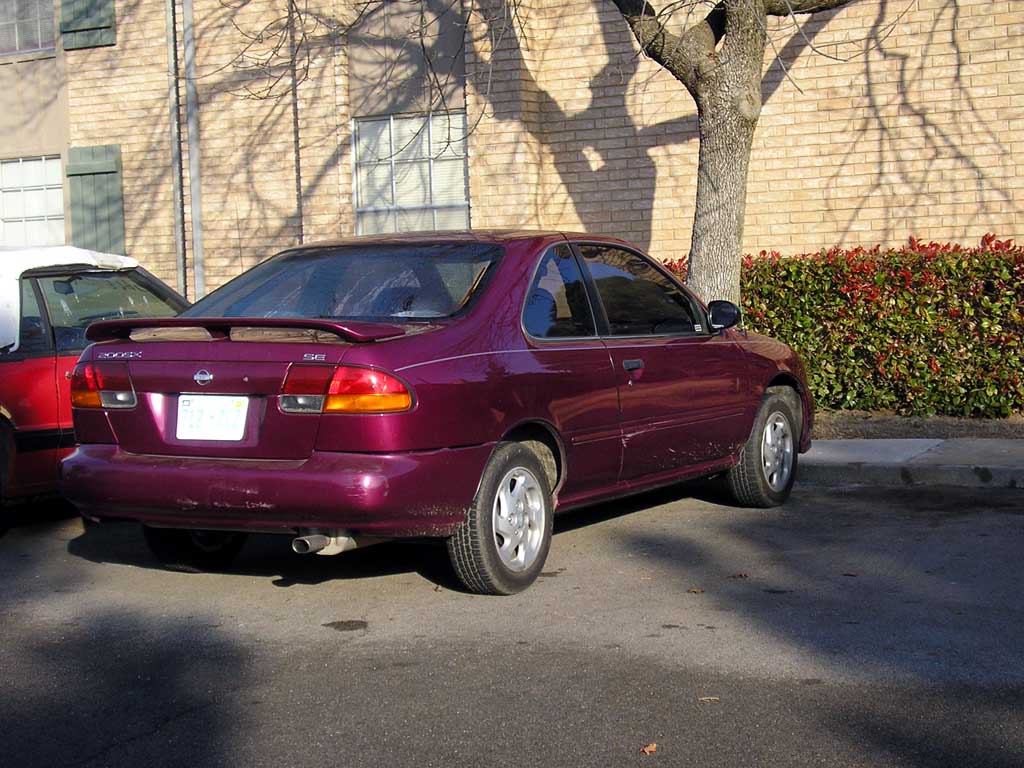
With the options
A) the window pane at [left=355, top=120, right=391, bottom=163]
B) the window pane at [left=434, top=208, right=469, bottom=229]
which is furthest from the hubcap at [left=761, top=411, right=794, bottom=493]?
the window pane at [left=355, top=120, right=391, bottom=163]

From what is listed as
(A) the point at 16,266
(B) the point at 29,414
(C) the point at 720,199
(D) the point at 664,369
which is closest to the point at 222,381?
(B) the point at 29,414

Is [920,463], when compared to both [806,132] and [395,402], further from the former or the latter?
[395,402]

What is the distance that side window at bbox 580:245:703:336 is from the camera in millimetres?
7254

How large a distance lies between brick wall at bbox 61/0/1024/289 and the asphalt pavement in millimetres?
5803

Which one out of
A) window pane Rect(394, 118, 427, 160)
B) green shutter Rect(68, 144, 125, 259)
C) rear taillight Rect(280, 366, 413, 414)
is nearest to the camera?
rear taillight Rect(280, 366, 413, 414)

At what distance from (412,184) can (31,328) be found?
7.90m

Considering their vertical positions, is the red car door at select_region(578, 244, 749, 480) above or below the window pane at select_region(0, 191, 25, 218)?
below

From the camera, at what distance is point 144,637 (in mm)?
5719

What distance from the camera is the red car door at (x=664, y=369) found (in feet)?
23.4

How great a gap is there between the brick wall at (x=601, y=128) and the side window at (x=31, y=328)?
4822 millimetres

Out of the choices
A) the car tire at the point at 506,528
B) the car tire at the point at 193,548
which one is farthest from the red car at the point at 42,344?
the car tire at the point at 506,528

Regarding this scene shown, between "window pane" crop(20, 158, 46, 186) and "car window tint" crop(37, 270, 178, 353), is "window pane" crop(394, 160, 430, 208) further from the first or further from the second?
"car window tint" crop(37, 270, 178, 353)

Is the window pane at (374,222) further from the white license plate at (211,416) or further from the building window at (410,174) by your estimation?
the white license plate at (211,416)

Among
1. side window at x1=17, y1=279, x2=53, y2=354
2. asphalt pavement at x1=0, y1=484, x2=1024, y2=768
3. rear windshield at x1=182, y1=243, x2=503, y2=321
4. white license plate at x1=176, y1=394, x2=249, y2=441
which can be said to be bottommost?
asphalt pavement at x1=0, y1=484, x2=1024, y2=768
